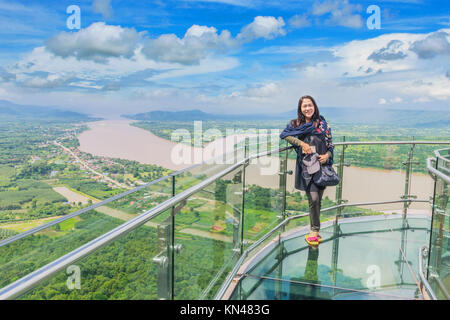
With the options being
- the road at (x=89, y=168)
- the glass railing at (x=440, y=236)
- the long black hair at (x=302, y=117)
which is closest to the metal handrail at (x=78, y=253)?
the glass railing at (x=440, y=236)

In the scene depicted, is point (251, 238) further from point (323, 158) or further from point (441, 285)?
point (441, 285)

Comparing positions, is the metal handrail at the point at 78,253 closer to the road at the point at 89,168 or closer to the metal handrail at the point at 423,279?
the metal handrail at the point at 423,279

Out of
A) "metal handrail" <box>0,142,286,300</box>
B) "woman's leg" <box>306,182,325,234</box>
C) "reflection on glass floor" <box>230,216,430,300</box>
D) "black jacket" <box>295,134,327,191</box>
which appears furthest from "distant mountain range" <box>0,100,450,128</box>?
"metal handrail" <box>0,142,286,300</box>

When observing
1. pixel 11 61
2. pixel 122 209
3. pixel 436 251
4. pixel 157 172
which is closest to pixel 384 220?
pixel 436 251

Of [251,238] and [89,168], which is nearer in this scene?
[251,238]

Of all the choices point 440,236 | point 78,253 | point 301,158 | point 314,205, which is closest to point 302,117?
point 301,158
